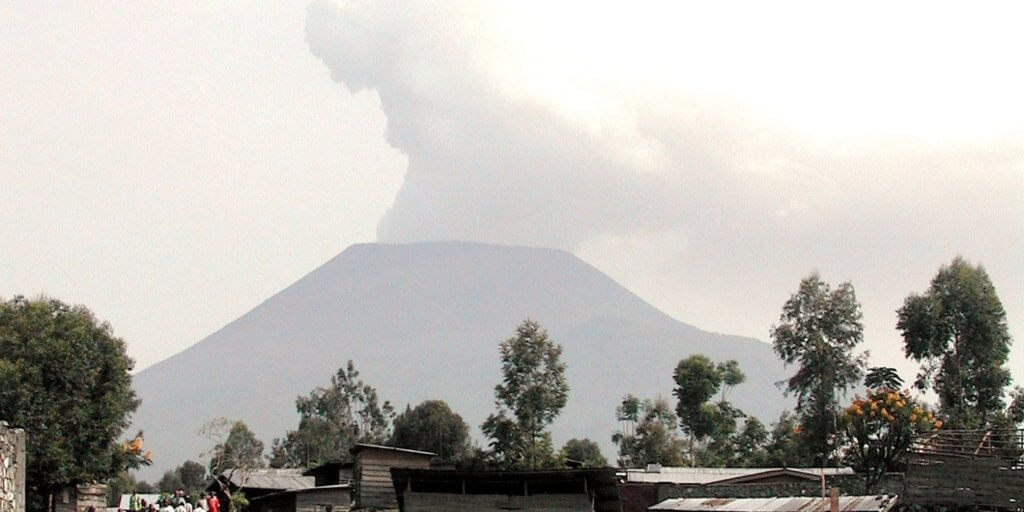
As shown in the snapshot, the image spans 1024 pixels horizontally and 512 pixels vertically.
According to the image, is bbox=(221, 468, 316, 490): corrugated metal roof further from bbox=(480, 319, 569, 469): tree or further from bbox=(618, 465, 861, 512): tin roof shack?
bbox=(480, 319, 569, 469): tree

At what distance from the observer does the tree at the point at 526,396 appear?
77.9m

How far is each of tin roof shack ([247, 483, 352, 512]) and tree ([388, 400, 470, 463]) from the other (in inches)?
1508

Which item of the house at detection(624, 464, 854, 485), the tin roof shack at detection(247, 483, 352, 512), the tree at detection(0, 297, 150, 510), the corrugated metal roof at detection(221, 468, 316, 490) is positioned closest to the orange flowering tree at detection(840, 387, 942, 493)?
the house at detection(624, 464, 854, 485)

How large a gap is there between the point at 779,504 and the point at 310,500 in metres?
24.9

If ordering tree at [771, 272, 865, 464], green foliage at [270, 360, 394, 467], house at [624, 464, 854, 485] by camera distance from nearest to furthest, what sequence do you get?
house at [624, 464, 854, 485]
tree at [771, 272, 865, 464]
green foliage at [270, 360, 394, 467]

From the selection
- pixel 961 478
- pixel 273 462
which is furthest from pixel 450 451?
pixel 961 478

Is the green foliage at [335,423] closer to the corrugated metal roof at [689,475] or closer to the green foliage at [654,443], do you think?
the green foliage at [654,443]

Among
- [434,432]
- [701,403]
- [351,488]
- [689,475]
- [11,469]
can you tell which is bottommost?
[351,488]

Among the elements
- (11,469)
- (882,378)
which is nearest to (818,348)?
(882,378)

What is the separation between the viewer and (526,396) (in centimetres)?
7956

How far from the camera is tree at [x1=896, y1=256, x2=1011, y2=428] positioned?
66.2 m

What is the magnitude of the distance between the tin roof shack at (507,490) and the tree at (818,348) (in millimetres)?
35565

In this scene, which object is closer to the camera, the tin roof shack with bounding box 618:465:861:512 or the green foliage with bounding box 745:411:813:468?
the tin roof shack with bounding box 618:465:861:512

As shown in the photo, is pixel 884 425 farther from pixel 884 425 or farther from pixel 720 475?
pixel 720 475
